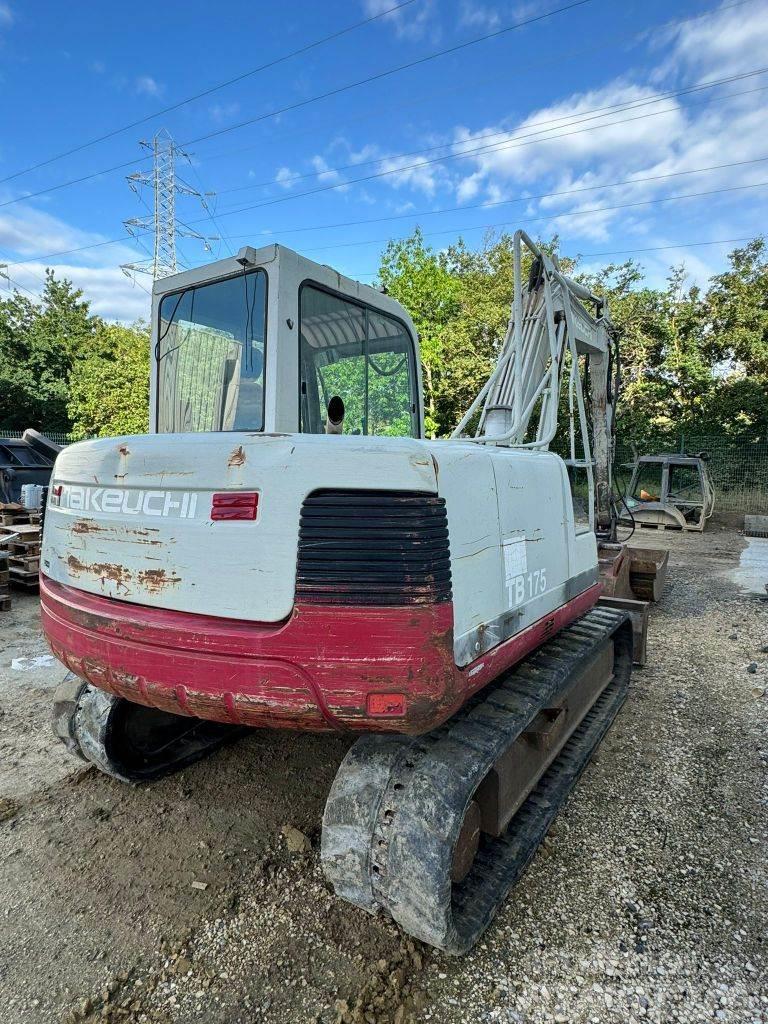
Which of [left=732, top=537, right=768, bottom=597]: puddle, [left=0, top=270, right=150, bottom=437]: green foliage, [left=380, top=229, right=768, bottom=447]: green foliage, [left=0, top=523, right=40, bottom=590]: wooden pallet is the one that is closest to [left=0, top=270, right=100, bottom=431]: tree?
[left=0, top=270, right=150, bottom=437]: green foliage

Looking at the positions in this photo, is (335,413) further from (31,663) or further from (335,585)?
(31,663)

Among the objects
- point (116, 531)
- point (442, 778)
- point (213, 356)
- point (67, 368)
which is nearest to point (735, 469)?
point (213, 356)

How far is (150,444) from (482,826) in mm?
1967

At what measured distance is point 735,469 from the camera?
16672 millimetres

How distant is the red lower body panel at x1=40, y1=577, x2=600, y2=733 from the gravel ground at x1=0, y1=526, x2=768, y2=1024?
2.97 feet

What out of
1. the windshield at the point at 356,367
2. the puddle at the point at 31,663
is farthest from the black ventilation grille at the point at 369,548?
the puddle at the point at 31,663

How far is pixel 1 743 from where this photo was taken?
139 inches

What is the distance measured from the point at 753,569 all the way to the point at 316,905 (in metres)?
9.40

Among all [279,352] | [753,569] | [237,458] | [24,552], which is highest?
[279,352]

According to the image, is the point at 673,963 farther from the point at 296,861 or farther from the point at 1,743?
the point at 1,743

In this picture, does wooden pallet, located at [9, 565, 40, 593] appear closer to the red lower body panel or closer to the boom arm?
the boom arm

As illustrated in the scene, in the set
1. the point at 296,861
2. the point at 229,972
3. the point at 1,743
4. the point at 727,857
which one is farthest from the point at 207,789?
the point at 727,857

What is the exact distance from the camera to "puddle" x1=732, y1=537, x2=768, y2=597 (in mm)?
8034

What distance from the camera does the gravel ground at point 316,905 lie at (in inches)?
73.5
